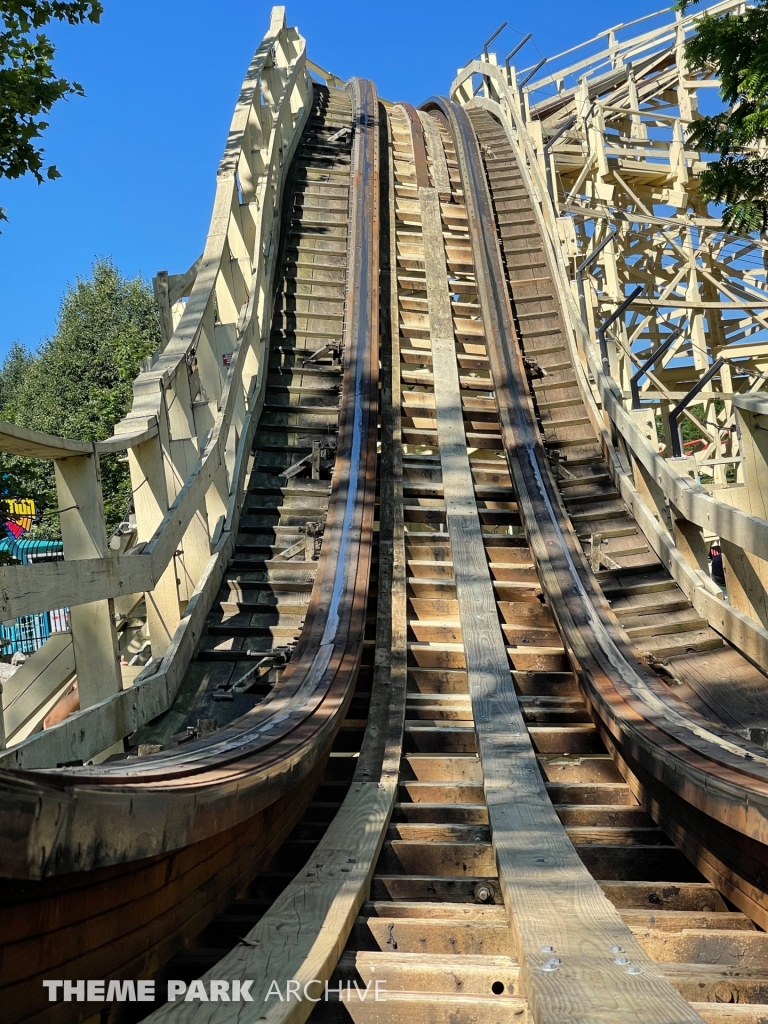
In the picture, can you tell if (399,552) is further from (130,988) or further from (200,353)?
(130,988)

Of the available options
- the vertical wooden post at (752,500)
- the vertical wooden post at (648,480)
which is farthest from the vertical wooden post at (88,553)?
the vertical wooden post at (648,480)

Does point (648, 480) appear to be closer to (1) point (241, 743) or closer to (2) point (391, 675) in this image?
(2) point (391, 675)

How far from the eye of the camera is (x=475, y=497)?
22.1ft

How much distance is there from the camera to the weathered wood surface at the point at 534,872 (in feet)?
6.61

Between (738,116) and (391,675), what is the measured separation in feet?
19.1

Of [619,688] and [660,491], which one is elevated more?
[660,491]

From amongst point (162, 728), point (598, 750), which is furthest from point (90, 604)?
point (598, 750)

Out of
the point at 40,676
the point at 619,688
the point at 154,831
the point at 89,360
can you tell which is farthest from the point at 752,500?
the point at 89,360

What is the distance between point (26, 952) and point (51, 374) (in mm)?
29122

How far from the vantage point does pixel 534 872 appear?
290 centimetres

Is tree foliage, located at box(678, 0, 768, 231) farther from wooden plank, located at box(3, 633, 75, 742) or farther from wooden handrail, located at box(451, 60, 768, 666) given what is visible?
wooden plank, located at box(3, 633, 75, 742)

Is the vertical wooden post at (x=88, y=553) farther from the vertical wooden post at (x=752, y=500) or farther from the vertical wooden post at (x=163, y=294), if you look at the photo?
the vertical wooden post at (x=163, y=294)

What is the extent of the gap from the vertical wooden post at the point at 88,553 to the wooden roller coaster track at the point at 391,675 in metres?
0.01

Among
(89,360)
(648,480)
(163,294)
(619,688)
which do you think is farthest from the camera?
(89,360)
